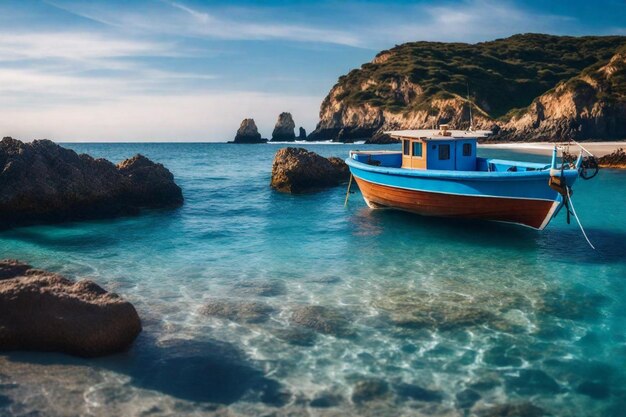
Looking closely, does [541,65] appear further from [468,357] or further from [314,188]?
[468,357]

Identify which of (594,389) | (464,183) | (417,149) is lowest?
(594,389)

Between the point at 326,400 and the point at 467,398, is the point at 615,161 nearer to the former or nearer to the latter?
the point at 467,398

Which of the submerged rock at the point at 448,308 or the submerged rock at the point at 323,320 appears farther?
the submerged rock at the point at 448,308

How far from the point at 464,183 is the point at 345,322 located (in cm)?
1012

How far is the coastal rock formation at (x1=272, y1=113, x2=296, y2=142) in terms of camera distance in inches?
6220

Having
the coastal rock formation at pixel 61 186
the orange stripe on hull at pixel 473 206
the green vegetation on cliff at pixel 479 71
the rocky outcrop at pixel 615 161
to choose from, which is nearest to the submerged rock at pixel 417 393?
the orange stripe on hull at pixel 473 206

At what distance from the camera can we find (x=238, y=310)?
408 inches

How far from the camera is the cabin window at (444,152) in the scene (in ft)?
68.7

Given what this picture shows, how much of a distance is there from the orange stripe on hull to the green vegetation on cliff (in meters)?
90.4

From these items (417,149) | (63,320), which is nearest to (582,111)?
(417,149)

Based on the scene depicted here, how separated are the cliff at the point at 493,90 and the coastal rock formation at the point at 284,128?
1271 centimetres

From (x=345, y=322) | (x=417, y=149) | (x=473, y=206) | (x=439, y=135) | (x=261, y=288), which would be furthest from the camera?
(x=439, y=135)

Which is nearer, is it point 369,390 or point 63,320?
point 369,390

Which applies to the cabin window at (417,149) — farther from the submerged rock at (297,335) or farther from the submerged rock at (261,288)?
the submerged rock at (297,335)
